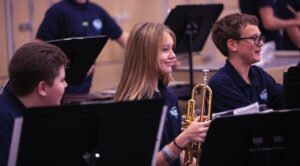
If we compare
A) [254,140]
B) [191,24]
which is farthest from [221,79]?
[191,24]

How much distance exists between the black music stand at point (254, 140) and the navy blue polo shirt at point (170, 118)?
1.99 ft

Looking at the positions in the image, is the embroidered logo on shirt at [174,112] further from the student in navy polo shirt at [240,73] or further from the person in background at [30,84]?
the person in background at [30,84]

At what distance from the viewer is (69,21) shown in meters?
7.00

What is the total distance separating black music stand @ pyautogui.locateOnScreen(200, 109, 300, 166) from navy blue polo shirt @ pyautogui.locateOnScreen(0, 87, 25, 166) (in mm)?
950

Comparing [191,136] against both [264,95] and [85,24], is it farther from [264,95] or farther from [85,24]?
[85,24]


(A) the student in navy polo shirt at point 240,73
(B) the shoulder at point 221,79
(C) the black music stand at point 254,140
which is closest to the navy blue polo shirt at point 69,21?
(A) the student in navy polo shirt at point 240,73

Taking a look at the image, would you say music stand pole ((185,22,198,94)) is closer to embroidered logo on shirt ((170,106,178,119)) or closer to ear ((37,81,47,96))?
embroidered logo on shirt ((170,106,178,119))

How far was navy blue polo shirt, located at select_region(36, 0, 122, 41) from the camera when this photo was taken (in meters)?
6.94

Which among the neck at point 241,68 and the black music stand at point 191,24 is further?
the black music stand at point 191,24

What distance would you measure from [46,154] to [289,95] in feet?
5.55

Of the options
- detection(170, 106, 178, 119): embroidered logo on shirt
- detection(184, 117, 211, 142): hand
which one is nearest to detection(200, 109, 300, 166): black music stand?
detection(184, 117, 211, 142): hand

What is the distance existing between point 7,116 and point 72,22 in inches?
138

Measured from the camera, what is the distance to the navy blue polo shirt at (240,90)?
15.1 feet

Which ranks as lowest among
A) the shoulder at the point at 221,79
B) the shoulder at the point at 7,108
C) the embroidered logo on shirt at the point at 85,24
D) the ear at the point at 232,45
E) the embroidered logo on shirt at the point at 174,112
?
the embroidered logo on shirt at the point at 85,24
